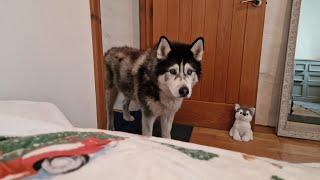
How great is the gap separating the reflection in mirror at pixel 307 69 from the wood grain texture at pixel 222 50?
0.59 meters

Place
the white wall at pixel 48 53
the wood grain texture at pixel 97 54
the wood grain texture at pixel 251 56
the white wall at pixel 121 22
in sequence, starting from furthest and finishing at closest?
the white wall at pixel 121 22 → the wood grain texture at pixel 251 56 → the wood grain texture at pixel 97 54 → the white wall at pixel 48 53

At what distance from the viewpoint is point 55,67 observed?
1.07 metres

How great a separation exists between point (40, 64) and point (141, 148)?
0.71m

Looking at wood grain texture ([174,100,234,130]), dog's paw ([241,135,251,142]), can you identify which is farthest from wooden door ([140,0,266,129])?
dog's paw ([241,135,251,142])

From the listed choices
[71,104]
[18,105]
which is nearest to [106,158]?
[18,105]

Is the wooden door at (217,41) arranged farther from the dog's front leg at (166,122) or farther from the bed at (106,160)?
the bed at (106,160)

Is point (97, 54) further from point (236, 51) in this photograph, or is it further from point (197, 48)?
point (236, 51)

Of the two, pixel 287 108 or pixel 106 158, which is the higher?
pixel 106 158

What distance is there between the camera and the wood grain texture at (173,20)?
7.31 ft

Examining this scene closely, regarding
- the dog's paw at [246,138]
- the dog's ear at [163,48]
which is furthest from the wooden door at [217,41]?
the dog's ear at [163,48]

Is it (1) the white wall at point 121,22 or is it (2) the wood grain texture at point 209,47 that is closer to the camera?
(2) the wood grain texture at point 209,47

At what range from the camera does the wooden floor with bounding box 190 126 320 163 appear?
75.5 inches

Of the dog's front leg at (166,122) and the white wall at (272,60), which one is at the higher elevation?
the white wall at (272,60)

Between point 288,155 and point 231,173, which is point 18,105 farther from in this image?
A: point 288,155
